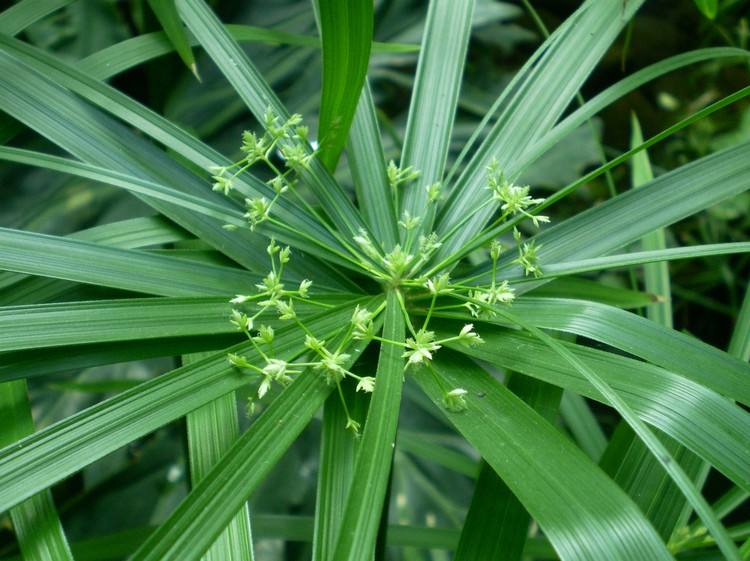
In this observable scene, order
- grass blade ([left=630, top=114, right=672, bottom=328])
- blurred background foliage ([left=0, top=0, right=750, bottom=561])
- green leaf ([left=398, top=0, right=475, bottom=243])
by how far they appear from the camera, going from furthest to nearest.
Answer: blurred background foliage ([left=0, top=0, right=750, bottom=561]), grass blade ([left=630, top=114, right=672, bottom=328]), green leaf ([left=398, top=0, right=475, bottom=243])

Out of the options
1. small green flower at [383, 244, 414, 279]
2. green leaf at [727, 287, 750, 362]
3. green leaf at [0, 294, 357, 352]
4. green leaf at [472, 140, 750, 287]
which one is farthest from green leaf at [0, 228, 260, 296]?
green leaf at [727, 287, 750, 362]

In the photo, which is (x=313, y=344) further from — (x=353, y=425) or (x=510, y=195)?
(x=510, y=195)

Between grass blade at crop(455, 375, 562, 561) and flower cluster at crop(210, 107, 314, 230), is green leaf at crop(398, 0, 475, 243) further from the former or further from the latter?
grass blade at crop(455, 375, 562, 561)

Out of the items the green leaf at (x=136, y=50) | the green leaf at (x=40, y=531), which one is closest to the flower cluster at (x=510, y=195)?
the green leaf at (x=136, y=50)

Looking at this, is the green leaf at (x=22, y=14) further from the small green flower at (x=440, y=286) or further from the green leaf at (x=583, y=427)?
the green leaf at (x=583, y=427)

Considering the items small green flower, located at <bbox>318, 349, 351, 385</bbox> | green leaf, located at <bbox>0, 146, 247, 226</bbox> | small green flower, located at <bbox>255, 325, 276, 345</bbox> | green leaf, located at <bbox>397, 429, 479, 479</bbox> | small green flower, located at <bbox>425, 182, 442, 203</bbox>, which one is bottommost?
green leaf, located at <bbox>397, 429, 479, 479</bbox>

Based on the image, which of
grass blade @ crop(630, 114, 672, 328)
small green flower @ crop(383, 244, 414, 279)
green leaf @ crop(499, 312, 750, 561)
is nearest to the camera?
green leaf @ crop(499, 312, 750, 561)

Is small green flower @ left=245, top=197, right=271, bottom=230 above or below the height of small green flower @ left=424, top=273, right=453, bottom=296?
above
